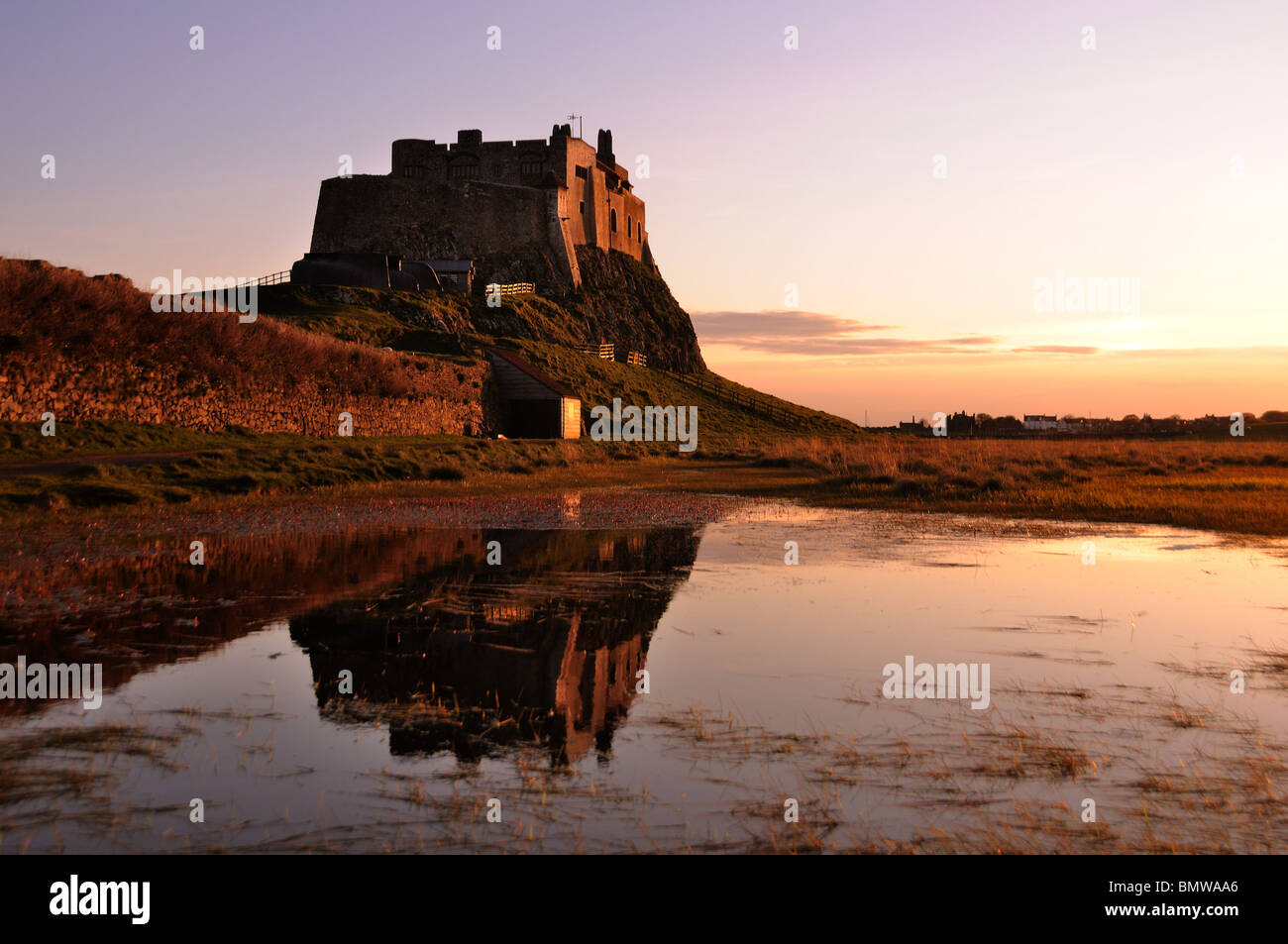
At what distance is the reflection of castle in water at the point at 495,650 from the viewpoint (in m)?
7.13

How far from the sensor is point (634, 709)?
762 centimetres

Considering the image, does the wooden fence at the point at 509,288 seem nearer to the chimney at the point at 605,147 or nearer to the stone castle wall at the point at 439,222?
the stone castle wall at the point at 439,222

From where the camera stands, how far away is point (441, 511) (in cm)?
2394

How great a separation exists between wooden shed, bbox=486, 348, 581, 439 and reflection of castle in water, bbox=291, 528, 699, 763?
4646cm

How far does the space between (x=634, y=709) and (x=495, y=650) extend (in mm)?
2305

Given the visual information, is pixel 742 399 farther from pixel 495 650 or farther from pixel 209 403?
pixel 495 650

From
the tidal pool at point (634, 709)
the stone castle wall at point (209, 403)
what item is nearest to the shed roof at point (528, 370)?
the stone castle wall at point (209, 403)

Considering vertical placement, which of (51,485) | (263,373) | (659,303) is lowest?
(51,485)

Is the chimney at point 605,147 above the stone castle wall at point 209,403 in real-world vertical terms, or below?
above

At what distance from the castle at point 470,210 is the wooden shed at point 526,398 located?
3412 cm
